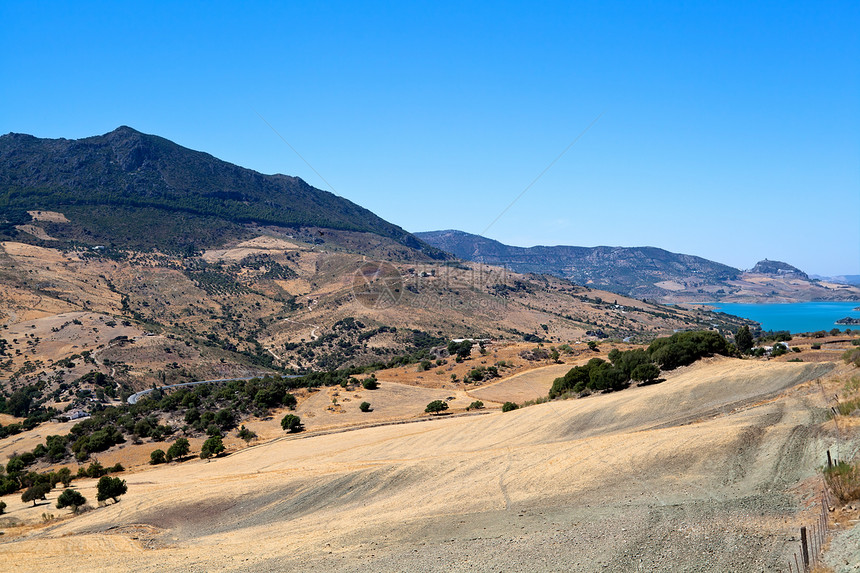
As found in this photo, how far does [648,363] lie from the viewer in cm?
4203

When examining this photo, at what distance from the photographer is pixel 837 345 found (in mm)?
51188

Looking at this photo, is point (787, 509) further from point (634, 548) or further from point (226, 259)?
point (226, 259)

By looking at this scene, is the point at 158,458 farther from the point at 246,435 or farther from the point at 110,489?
the point at 110,489

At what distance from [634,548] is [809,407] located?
14.3 m

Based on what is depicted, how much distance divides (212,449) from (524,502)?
2926 cm

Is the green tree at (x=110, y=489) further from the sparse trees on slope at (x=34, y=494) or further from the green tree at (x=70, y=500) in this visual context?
the sparse trees on slope at (x=34, y=494)

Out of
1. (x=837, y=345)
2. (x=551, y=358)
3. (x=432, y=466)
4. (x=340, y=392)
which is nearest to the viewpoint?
(x=432, y=466)

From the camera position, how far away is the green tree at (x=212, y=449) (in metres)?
41.1

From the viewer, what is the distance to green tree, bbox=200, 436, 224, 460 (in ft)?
135

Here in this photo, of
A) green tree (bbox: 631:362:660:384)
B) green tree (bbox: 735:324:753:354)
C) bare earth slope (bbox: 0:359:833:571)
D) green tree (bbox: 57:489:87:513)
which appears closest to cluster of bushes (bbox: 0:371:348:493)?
bare earth slope (bbox: 0:359:833:571)

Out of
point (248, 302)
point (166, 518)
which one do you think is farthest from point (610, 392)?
point (248, 302)

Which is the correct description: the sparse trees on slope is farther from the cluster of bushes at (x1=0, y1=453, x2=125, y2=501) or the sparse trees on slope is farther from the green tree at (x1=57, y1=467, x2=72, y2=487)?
the green tree at (x1=57, y1=467, x2=72, y2=487)

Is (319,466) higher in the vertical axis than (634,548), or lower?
lower

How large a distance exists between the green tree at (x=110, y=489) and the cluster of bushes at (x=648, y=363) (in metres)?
30.7
